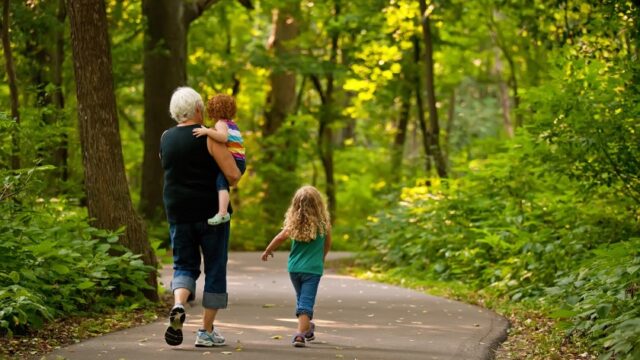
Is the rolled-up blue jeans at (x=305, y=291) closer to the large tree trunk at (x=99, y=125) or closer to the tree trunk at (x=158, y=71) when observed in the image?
the large tree trunk at (x=99, y=125)

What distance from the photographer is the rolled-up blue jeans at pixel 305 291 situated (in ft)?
29.5

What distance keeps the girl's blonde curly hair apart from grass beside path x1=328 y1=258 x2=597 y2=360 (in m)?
2.00

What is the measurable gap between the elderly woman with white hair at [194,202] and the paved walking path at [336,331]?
1.65 ft

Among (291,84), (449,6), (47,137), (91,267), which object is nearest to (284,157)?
(291,84)

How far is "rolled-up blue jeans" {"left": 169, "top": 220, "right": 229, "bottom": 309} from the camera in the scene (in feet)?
28.0

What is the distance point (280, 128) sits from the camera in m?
31.8

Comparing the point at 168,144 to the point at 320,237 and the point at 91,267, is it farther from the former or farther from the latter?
the point at 91,267

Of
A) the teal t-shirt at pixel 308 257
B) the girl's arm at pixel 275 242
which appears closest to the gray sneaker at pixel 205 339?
the girl's arm at pixel 275 242

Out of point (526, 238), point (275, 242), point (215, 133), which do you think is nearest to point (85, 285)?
point (275, 242)

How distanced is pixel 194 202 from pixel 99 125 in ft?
10.9

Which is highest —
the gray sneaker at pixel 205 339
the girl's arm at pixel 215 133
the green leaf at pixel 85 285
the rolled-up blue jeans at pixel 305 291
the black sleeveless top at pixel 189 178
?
the girl's arm at pixel 215 133

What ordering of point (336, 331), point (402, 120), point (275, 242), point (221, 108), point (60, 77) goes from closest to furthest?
point (221, 108) → point (275, 242) → point (336, 331) → point (60, 77) → point (402, 120)

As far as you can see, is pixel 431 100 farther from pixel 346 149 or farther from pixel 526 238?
pixel 346 149

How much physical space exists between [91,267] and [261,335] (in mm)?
2288
